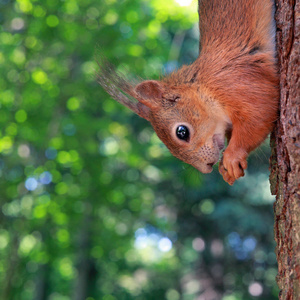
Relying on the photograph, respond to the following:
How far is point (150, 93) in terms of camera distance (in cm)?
220

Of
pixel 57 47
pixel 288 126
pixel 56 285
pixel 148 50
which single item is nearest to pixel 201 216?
pixel 148 50

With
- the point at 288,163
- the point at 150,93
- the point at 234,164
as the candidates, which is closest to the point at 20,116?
the point at 150,93

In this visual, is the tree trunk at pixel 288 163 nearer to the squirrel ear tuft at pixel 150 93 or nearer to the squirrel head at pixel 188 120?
the squirrel head at pixel 188 120

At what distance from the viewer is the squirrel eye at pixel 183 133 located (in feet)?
6.77

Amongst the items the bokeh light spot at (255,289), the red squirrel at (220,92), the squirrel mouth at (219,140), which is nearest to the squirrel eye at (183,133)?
the red squirrel at (220,92)

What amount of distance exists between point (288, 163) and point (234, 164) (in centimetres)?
39

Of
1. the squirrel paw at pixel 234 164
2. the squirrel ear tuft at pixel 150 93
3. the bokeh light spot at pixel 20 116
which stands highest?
the squirrel ear tuft at pixel 150 93

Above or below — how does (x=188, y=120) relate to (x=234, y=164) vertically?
above

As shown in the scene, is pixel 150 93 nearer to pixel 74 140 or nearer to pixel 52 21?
pixel 52 21

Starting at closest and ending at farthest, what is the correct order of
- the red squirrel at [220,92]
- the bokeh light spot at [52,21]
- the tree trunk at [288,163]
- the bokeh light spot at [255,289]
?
the tree trunk at [288,163] → the red squirrel at [220,92] → the bokeh light spot at [52,21] → the bokeh light spot at [255,289]

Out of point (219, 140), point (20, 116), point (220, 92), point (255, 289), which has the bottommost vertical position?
point (255, 289)

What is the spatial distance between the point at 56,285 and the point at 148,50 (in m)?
8.51

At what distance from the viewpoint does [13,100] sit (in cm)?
537

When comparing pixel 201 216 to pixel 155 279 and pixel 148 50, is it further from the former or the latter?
pixel 148 50
